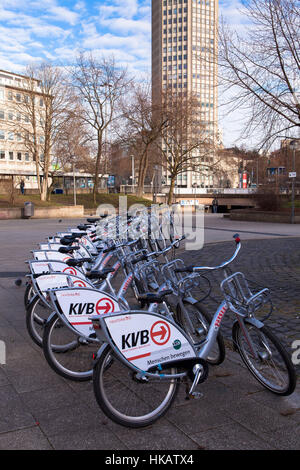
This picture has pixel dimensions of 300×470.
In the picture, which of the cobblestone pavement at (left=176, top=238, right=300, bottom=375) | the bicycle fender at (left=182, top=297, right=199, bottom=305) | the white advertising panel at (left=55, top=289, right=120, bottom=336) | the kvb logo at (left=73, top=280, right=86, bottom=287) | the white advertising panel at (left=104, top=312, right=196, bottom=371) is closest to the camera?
the white advertising panel at (left=104, top=312, right=196, bottom=371)

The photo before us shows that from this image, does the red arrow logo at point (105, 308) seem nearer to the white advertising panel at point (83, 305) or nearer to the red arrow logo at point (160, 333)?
the white advertising panel at point (83, 305)

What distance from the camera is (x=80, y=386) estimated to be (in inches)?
144

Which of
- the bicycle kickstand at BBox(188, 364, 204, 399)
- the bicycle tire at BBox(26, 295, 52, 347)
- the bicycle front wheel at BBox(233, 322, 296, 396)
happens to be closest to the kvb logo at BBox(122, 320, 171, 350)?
the bicycle kickstand at BBox(188, 364, 204, 399)

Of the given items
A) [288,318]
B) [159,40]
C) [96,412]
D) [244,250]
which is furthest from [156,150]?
[159,40]

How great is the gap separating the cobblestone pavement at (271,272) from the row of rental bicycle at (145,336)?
0.56m

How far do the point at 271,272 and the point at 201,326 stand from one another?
5.30 m

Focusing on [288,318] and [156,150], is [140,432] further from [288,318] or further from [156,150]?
[156,150]

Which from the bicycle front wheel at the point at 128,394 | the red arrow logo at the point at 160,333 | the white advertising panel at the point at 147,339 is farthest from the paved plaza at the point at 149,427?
the red arrow logo at the point at 160,333

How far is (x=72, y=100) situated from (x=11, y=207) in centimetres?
1198

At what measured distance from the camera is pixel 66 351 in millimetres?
4145

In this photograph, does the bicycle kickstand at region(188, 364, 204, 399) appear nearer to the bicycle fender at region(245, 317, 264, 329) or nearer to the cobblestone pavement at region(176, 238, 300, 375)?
the bicycle fender at region(245, 317, 264, 329)

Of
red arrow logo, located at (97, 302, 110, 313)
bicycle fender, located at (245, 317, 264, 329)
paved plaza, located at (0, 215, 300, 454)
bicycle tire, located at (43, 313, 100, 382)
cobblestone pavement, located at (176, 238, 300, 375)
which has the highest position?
red arrow logo, located at (97, 302, 110, 313)

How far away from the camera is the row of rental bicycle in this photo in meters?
2.94

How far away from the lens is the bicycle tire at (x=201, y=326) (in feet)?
12.6
